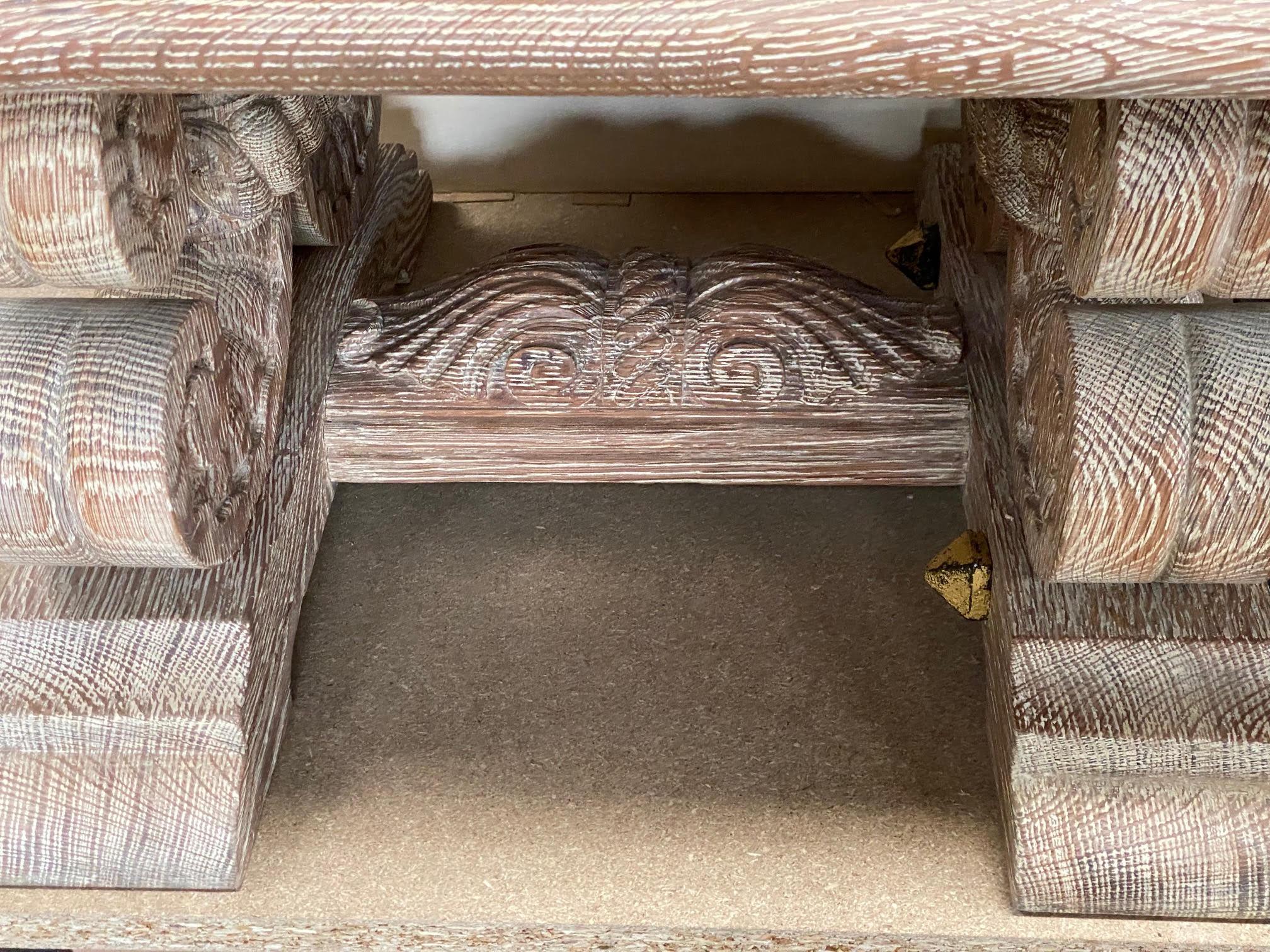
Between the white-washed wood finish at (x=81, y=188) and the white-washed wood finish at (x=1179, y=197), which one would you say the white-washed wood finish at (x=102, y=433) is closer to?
the white-washed wood finish at (x=81, y=188)

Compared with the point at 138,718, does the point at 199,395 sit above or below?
above

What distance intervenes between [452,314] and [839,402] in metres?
0.35

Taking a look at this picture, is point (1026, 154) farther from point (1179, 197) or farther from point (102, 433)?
point (102, 433)

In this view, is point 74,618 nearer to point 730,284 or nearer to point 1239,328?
point 730,284

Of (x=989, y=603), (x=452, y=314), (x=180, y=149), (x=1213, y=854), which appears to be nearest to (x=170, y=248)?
(x=180, y=149)

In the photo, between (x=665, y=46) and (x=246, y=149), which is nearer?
(x=665, y=46)

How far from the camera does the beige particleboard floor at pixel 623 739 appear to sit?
0.83 metres

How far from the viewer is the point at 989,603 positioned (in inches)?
37.1

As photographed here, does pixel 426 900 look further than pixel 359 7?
Yes

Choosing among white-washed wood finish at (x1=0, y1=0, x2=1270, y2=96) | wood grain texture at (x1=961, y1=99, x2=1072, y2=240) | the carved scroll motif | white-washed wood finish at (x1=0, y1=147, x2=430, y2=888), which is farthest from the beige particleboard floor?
white-washed wood finish at (x1=0, y1=0, x2=1270, y2=96)

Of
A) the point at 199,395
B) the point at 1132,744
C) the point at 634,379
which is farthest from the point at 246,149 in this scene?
the point at 1132,744

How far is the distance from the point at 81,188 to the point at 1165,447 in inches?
26.8

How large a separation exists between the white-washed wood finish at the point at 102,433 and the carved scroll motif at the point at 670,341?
0.83 ft

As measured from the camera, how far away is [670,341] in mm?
1020
